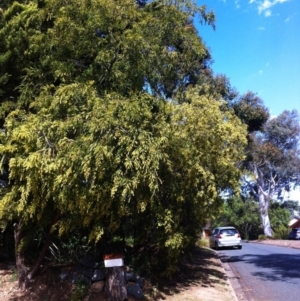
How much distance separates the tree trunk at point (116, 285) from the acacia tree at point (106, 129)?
94 centimetres

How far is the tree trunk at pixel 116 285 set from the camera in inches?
317

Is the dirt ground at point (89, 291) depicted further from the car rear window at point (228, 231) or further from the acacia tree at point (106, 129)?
the car rear window at point (228, 231)

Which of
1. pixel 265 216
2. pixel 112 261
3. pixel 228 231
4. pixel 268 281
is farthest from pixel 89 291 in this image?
pixel 265 216

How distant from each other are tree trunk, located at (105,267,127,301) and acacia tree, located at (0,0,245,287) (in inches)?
37.0

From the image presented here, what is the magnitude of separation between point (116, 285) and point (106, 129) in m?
3.39

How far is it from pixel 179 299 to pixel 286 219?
55314 mm

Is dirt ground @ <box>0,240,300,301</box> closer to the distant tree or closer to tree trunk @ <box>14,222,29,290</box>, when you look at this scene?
tree trunk @ <box>14,222,29,290</box>

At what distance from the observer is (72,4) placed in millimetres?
9055

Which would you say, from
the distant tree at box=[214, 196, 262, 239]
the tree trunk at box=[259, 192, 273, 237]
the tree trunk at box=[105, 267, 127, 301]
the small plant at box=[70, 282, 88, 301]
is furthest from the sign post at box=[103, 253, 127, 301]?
the distant tree at box=[214, 196, 262, 239]

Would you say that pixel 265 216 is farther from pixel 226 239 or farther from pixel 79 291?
pixel 79 291

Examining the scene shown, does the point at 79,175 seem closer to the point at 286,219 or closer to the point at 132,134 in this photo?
the point at 132,134

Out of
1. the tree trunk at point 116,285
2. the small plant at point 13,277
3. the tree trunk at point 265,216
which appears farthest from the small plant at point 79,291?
the tree trunk at point 265,216

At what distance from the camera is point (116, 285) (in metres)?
8.09

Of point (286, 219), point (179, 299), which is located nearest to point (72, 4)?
point (179, 299)
